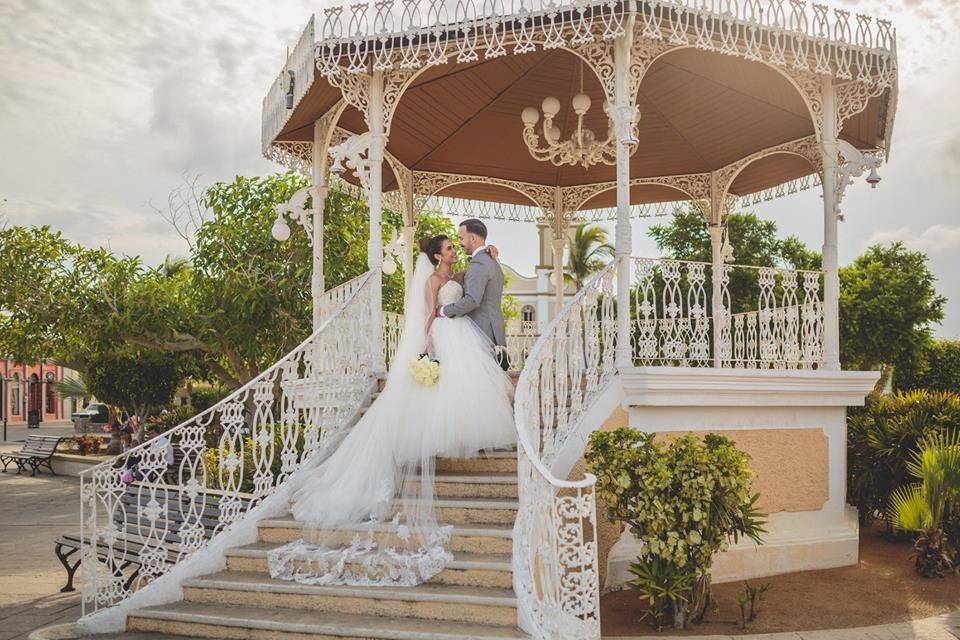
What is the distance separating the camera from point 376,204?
7.62 m

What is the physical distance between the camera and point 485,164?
1173 centimetres

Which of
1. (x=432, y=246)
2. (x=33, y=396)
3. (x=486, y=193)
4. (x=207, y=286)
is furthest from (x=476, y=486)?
(x=33, y=396)

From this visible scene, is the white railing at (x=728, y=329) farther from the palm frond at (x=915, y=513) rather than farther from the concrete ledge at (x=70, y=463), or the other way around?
the concrete ledge at (x=70, y=463)

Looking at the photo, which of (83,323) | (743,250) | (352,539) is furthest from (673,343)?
(743,250)

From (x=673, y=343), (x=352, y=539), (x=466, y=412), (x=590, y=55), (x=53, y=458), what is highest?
(x=590, y=55)

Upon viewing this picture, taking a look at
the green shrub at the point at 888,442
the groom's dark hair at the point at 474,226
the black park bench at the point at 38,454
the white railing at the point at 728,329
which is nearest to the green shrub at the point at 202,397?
the black park bench at the point at 38,454

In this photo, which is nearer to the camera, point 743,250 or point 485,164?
point 485,164

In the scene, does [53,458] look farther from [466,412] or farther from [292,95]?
[466,412]

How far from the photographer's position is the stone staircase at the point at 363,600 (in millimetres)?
4812

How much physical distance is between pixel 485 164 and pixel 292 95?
3966mm

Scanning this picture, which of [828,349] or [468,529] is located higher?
[828,349]

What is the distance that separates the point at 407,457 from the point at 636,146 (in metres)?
4.31

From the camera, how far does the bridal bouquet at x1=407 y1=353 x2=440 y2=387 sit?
6109 mm

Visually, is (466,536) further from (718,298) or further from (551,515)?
(718,298)
